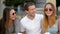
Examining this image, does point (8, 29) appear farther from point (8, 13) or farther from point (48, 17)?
point (48, 17)

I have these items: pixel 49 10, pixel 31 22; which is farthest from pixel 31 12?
pixel 49 10

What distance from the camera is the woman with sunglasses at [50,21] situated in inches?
77.5

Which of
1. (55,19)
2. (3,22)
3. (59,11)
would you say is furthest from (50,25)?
(3,22)

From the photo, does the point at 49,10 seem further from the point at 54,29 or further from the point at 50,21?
the point at 54,29

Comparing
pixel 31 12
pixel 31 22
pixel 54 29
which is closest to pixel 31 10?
pixel 31 12

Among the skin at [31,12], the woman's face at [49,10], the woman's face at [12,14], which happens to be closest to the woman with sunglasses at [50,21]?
the woman's face at [49,10]

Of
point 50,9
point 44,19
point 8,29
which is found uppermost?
point 50,9

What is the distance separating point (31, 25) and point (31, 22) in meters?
0.04

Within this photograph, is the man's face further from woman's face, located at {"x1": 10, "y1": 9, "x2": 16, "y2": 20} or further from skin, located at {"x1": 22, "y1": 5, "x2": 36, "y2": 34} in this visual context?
woman's face, located at {"x1": 10, "y1": 9, "x2": 16, "y2": 20}

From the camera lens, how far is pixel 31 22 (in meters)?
2.07

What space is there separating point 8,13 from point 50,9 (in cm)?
Result: 57

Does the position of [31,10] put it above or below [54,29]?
above

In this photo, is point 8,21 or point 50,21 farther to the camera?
point 8,21

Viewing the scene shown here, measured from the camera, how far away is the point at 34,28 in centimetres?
206
